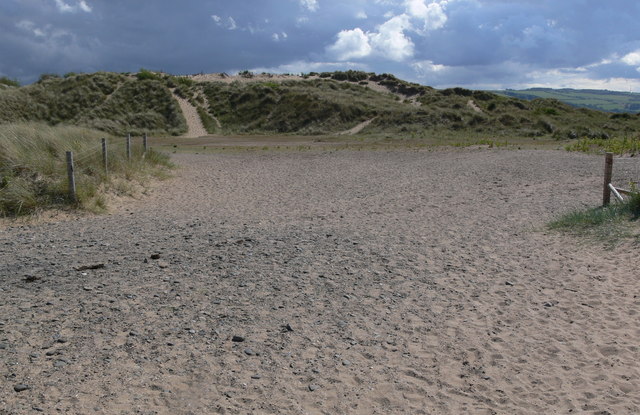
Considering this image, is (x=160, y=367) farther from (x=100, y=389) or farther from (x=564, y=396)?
(x=564, y=396)

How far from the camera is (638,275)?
620cm

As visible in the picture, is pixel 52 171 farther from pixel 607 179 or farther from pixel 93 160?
pixel 607 179

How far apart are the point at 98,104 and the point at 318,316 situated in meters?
39.9

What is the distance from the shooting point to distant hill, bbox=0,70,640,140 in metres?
34.4

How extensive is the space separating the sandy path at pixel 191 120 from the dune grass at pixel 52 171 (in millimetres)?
22330

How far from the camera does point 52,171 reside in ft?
35.1

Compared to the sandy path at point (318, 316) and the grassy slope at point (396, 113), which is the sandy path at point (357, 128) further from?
the sandy path at point (318, 316)

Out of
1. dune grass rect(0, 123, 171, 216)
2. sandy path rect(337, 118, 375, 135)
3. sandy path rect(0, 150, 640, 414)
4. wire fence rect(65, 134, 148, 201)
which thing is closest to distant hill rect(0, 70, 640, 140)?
sandy path rect(337, 118, 375, 135)

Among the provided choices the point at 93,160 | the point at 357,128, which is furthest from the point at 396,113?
A: the point at 93,160

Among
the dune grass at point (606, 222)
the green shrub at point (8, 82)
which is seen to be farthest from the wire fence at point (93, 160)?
the green shrub at point (8, 82)

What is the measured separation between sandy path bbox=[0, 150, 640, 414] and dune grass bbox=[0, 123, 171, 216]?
1.01 m

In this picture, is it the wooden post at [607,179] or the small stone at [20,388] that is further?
the wooden post at [607,179]

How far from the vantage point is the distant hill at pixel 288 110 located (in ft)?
113

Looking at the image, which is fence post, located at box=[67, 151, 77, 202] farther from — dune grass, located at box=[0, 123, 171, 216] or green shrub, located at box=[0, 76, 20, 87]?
green shrub, located at box=[0, 76, 20, 87]
